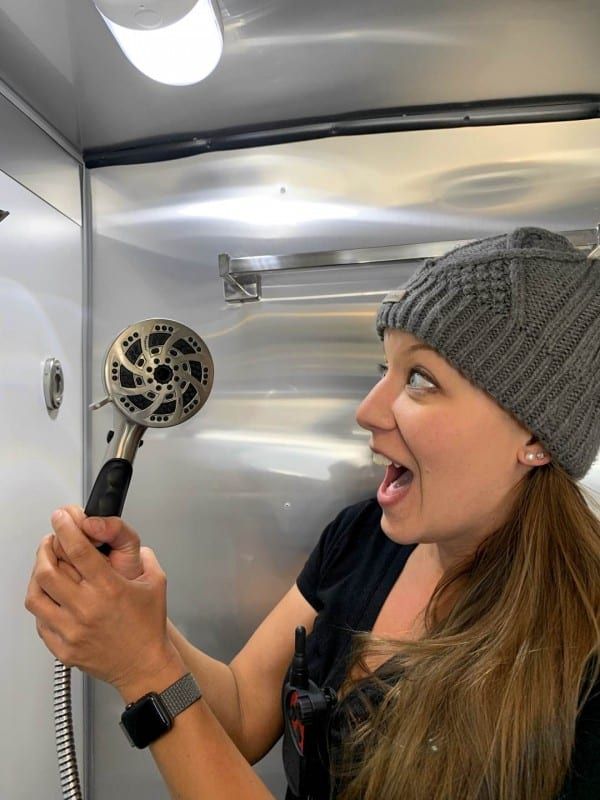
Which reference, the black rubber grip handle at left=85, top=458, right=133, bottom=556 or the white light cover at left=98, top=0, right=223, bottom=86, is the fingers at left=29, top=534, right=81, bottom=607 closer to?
the black rubber grip handle at left=85, top=458, right=133, bottom=556

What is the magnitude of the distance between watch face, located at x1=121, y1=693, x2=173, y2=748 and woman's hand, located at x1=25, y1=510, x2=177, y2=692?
0.07 feet

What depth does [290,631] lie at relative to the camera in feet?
2.80

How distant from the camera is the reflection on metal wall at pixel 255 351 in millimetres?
959

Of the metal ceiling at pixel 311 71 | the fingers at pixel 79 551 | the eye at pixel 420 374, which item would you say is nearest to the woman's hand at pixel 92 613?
the fingers at pixel 79 551

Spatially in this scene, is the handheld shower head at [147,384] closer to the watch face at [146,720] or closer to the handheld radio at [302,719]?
the watch face at [146,720]

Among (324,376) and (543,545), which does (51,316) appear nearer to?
(324,376)

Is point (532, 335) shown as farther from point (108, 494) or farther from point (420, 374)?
point (108, 494)

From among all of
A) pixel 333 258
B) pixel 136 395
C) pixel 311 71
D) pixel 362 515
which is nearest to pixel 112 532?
pixel 136 395

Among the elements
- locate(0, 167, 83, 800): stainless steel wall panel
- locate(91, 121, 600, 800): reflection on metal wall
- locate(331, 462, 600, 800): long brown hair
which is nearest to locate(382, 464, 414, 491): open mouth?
locate(331, 462, 600, 800): long brown hair

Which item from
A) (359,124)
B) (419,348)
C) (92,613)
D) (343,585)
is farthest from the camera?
(359,124)

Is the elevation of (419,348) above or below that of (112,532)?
above

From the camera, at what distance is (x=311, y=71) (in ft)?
2.66

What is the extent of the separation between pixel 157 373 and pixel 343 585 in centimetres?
41

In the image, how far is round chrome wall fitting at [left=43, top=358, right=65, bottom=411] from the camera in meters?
0.86
